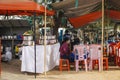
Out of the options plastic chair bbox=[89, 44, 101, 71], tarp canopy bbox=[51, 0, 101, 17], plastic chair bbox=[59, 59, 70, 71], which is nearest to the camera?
plastic chair bbox=[89, 44, 101, 71]

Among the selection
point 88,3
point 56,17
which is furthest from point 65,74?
point 56,17

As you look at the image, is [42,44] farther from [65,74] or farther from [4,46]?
[4,46]

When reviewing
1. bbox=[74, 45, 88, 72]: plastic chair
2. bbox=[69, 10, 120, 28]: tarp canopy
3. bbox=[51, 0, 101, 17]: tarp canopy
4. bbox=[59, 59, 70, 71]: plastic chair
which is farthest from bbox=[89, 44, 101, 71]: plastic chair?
bbox=[69, 10, 120, 28]: tarp canopy

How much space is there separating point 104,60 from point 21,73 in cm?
369

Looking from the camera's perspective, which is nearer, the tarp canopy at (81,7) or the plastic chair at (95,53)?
the plastic chair at (95,53)

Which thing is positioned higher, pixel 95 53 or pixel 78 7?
pixel 78 7

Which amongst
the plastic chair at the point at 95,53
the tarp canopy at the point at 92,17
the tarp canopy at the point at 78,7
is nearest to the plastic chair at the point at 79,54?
the plastic chair at the point at 95,53

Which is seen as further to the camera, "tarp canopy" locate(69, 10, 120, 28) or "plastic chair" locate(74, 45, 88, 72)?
"tarp canopy" locate(69, 10, 120, 28)

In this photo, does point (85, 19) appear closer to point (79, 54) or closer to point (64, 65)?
point (64, 65)

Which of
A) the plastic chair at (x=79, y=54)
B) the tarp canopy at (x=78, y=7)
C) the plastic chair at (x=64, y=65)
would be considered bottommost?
the plastic chair at (x=64, y=65)

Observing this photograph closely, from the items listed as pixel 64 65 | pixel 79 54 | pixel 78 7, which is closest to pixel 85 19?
pixel 78 7

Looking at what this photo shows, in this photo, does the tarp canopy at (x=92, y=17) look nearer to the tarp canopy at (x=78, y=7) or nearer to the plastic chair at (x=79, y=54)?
the tarp canopy at (x=78, y=7)

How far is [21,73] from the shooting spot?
14.5 meters

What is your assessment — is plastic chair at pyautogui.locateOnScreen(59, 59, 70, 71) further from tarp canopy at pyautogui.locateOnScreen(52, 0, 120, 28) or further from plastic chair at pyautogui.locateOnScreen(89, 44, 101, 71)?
tarp canopy at pyautogui.locateOnScreen(52, 0, 120, 28)
